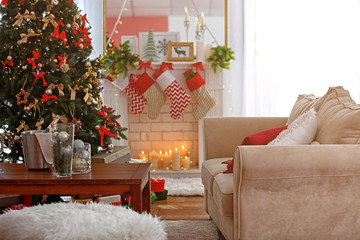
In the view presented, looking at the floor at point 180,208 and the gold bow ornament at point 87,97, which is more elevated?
the gold bow ornament at point 87,97

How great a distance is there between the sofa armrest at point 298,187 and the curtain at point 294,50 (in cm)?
299

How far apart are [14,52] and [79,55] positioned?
1.42ft

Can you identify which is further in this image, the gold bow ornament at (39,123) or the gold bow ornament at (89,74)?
the gold bow ornament at (89,74)

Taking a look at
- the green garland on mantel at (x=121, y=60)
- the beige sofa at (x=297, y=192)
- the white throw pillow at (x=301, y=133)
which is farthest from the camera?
the green garland on mantel at (x=121, y=60)

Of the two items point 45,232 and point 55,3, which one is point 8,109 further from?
point 45,232

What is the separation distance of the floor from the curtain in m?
1.68

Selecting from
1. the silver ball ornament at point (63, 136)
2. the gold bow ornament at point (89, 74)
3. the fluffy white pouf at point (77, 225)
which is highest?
the gold bow ornament at point (89, 74)

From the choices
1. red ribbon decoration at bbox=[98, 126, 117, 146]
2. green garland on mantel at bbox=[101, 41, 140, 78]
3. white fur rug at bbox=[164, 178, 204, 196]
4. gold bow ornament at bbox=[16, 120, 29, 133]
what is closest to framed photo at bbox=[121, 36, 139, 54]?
green garland on mantel at bbox=[101, 41, 140, 78]

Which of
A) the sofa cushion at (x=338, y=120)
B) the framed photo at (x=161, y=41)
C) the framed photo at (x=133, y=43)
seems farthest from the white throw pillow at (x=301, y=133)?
the framed photo at (x=133, y=43)

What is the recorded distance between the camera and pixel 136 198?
6.13 ft

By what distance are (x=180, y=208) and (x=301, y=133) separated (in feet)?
4.57

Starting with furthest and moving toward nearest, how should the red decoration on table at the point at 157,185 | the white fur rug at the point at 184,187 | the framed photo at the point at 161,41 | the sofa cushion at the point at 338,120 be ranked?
1. the framed photo at the point at 161,41
2. the white fur rug at the point at 184,187
3. the red decoration on table at the point at 157,185
4. the sofa cushion at the point at 338,120

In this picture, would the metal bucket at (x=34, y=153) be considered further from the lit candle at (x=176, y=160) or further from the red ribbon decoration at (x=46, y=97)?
the lit candle at (x=176, y=160)

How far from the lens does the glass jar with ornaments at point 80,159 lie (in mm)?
2045
